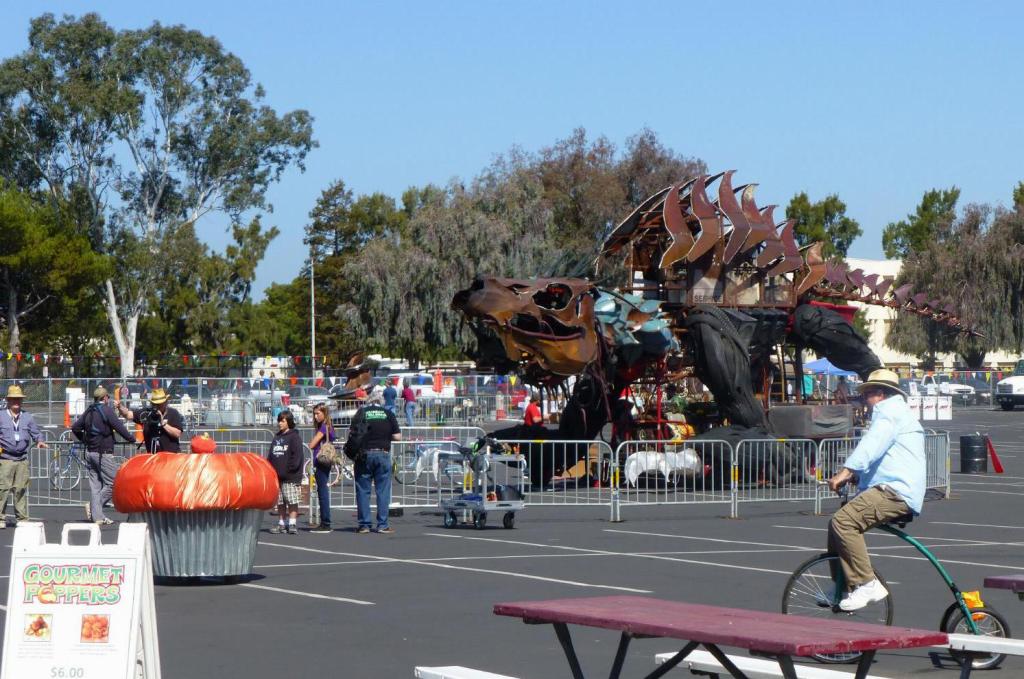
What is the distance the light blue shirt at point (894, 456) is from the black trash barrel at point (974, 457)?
21086 millimetres

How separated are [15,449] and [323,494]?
3.85 m

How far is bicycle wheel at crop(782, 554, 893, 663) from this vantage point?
9875mm

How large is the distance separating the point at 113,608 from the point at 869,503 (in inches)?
192

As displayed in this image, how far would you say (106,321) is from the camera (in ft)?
233

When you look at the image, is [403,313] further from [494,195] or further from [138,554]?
[138,554]

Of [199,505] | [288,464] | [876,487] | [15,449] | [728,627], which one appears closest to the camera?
[728,627]

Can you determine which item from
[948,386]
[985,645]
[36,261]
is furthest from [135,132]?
[985,645]

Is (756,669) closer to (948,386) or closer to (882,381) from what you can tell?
(882,381)

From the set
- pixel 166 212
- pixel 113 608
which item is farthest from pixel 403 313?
pixel 113 608

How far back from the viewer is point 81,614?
24.0 feet

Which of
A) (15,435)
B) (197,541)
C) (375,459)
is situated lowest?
(197,541)

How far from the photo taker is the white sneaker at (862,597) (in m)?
9.66

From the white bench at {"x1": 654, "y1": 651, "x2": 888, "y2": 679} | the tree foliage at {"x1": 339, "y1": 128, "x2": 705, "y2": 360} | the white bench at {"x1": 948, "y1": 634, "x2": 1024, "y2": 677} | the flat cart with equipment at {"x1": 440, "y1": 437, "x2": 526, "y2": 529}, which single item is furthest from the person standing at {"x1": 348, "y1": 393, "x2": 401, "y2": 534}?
the tree foliage at {"x1": 339, "y1": 128, "x2": 705, "y2": 360}

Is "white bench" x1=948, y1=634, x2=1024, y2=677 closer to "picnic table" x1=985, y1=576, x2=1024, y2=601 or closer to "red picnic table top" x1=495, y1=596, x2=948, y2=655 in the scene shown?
"red picnic table top" x1=495, y1=596, x2=948, y2=655
